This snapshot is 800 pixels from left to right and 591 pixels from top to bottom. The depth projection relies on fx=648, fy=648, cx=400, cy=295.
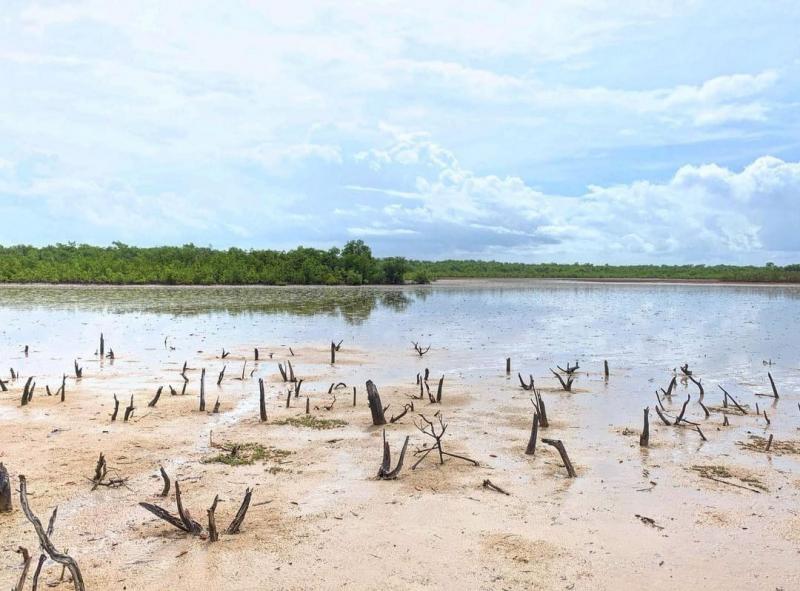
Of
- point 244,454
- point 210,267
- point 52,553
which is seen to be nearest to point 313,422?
point 244,454

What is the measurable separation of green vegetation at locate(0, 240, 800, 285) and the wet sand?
198 feet

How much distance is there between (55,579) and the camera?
5.92 metres

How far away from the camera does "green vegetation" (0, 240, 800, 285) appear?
73.2 meters

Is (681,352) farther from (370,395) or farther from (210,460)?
(210,460)

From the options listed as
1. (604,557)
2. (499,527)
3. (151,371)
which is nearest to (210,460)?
(499,527)

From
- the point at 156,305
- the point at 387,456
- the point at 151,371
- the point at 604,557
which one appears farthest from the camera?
the point at 156,305

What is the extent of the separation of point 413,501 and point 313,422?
171 inches

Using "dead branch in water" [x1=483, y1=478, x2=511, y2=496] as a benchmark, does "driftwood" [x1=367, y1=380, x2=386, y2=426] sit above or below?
above

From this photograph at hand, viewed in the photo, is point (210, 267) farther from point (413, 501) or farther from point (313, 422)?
point (413, 501)

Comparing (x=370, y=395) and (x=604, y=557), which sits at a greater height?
(x=370, y=395)

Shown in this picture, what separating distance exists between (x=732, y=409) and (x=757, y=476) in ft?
16.0

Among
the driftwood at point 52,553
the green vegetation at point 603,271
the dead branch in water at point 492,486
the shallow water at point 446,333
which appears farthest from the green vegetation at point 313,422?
the green vegetation at point 603,271

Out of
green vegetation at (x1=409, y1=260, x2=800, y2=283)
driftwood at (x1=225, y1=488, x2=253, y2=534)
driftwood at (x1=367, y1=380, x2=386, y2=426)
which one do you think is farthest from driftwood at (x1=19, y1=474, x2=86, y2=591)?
green vegetation at (x1=409, y1=260, x2=800, y2=283)

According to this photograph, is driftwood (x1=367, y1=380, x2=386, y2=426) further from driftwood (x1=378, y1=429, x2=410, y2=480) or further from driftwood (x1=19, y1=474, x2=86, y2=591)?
driftwood (x1=19, y1=474, x2=86, y2=591)
